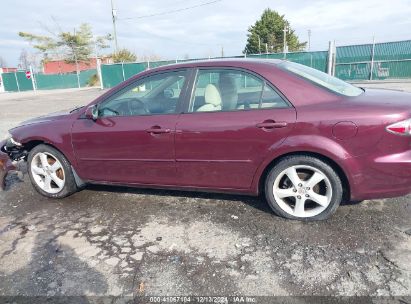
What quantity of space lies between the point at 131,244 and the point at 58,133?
1.73 m

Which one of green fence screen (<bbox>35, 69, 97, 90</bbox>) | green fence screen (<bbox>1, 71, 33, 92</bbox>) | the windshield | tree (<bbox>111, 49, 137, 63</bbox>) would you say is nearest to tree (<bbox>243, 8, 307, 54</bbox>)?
tree (<bbox>111, 49, 137, 63</bbox>)

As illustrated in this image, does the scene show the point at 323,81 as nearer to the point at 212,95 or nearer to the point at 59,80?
the point at 212,95

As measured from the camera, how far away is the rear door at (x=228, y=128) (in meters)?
2.99

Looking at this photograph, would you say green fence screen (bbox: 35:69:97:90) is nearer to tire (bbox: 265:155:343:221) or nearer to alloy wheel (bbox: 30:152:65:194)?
alloy wheel (bbox: 30:152:65:194)

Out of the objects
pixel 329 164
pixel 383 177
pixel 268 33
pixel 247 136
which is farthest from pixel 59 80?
pixel 383 177

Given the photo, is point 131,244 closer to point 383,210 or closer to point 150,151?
point 150,151

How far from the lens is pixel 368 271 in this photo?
2430 mm

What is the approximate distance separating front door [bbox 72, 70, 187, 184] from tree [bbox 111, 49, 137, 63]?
3466cm

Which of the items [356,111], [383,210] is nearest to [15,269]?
[356,111]

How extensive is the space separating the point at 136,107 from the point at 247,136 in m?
1.34

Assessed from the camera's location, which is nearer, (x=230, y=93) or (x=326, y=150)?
(x=326, y=150)

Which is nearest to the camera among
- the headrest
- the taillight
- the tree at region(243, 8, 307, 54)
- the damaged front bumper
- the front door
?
the taillight

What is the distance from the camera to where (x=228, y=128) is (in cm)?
309

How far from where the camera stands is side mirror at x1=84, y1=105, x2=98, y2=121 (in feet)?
11.7
